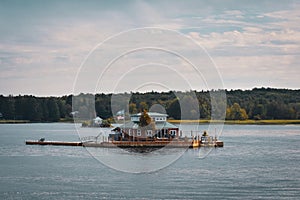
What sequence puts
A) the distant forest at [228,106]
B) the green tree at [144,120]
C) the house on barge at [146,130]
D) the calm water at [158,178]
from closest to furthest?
the calm water at [158,178], the green tree at [144,120], the house on barge at [146,130], the distant forest at [228,106]

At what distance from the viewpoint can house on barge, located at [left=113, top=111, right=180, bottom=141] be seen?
59.3 metres

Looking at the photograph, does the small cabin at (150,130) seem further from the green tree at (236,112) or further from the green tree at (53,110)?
the green tree at (53,110)

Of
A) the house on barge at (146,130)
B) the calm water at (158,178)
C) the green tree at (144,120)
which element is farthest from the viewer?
the house on barge at (146,130)

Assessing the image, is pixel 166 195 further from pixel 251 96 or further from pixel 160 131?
pixel 251 96

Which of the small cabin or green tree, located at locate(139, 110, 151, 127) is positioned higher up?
green tree, located at locate(139, 110, 151, 127)

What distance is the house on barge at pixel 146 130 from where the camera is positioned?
59344mm

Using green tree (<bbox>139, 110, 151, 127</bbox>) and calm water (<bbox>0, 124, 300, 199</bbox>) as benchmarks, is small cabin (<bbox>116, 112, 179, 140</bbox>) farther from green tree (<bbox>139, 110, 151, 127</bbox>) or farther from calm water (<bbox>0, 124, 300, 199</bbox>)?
calm water (<bbox>0, 124, 300, 199</bbox>)

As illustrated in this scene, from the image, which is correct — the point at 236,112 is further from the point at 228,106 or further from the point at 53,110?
the point at 53,110

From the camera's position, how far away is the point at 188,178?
37281 millimetres

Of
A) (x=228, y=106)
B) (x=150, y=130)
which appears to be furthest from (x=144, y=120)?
(x=228, y=106)

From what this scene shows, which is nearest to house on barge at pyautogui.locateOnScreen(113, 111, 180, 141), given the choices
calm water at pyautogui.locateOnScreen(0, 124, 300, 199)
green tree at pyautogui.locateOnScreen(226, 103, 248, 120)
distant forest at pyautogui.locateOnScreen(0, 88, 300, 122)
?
calm water at pyautogui.locateOnScreen(0, 124, 300, 199)

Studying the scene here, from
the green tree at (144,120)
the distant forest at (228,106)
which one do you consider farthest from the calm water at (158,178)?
the distant forest at (228,106)

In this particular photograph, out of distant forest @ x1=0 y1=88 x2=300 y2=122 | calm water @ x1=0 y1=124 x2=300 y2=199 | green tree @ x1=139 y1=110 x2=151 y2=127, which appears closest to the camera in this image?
calm water @ x1=0 y1=124 x2=300 y2=199

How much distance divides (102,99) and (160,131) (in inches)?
1940
